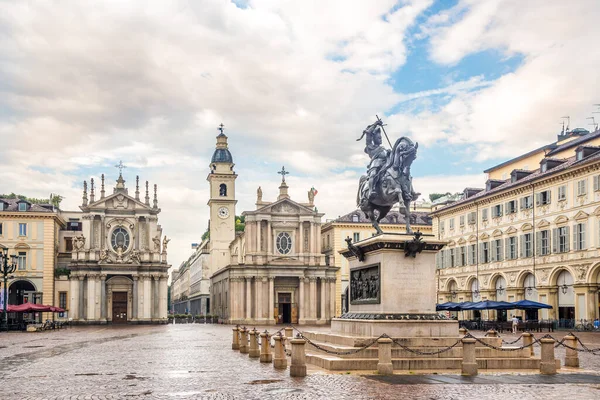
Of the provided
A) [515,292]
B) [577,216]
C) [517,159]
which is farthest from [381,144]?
[517,159]

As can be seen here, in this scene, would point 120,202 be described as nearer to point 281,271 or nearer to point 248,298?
point 248,298

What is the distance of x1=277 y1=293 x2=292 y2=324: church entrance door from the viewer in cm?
8575

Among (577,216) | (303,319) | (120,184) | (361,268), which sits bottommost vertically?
(303,319)

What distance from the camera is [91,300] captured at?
80562 mm

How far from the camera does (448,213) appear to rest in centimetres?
7306

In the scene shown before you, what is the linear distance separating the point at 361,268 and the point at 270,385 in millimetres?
7439

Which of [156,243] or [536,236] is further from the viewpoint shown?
[156,243]

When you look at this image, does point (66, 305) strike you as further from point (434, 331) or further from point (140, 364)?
point (434, 331)

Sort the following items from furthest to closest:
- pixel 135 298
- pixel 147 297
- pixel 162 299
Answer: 1. pixel 162 299
2. pixel 147 297
3. pixel 135 298

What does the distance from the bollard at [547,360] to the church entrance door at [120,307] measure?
67334 millimetres

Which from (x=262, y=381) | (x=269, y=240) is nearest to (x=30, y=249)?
(x=269, y=240)

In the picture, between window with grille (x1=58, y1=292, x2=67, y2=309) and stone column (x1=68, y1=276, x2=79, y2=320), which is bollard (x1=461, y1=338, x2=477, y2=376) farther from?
window with grille (x1=58, y1=292, x2=67, y2=309)

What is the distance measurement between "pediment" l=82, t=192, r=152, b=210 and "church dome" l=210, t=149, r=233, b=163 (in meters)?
22.6

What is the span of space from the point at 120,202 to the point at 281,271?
62.8 ft
